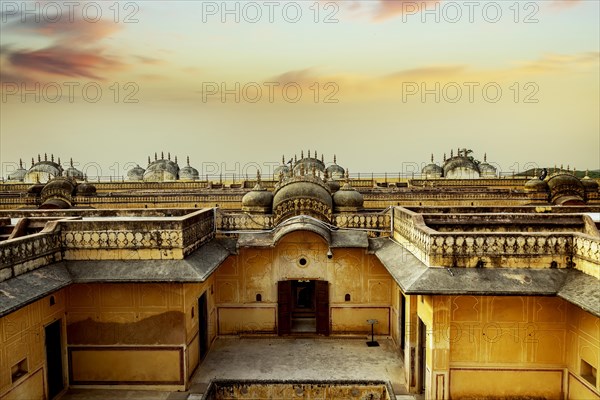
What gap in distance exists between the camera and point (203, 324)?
12398 millimetres

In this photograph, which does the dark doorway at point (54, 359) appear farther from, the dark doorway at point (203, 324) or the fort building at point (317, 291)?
the dark doorway at point (203, 324)

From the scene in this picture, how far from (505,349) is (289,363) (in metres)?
5.04

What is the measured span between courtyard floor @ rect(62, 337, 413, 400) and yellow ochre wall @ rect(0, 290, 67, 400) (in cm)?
121

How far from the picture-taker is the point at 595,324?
8250mm

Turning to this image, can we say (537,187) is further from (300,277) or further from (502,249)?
(502,249)

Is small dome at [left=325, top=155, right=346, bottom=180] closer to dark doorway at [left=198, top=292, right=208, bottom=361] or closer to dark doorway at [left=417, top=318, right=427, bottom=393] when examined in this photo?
dark doorway at [left=198, top=292, right=208, bottom=361]

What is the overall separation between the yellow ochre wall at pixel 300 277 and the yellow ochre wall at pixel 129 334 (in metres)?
2.94

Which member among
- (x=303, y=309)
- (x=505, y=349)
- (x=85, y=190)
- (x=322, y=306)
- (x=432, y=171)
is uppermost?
(x=432, y=171)

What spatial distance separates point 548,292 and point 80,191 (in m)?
21.6

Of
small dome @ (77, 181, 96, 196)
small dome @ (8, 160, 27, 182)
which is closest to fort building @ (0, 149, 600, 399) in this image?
small dome @ (77, 181, 96, 196)

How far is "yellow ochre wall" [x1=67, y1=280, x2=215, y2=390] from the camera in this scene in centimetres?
1039

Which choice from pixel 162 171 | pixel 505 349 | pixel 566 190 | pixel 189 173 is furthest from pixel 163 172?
pixel 505 349

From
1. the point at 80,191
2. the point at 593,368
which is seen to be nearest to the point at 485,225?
the point at 593,368

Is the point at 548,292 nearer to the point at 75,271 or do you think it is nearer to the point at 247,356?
the point at 247,356
